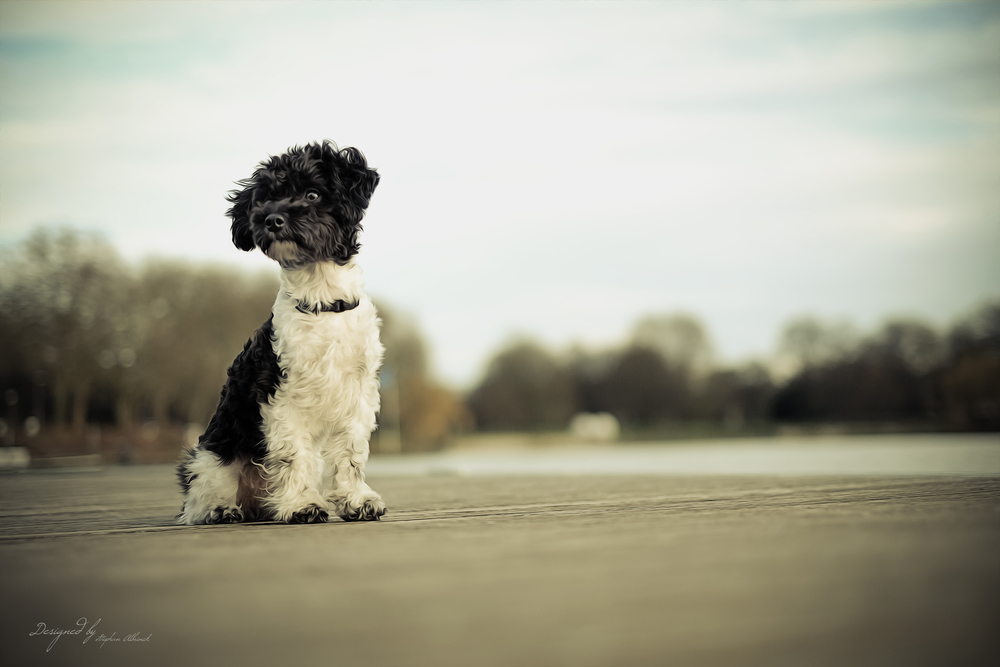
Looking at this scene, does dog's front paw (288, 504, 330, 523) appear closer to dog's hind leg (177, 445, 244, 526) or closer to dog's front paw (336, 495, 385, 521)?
dog's front paw (336, 495, 385, 521)

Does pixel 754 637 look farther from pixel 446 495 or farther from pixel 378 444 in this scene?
pixel 378 444

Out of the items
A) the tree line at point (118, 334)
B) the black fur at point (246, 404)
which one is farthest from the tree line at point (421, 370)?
the black fur at point (246, 404)

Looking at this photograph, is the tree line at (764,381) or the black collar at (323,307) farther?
the tree line at (764,381)

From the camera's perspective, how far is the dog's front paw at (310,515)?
173 inches

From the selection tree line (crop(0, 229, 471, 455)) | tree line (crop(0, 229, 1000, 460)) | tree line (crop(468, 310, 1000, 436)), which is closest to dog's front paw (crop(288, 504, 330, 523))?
tree line (crop(0, 229, 1000, 460))

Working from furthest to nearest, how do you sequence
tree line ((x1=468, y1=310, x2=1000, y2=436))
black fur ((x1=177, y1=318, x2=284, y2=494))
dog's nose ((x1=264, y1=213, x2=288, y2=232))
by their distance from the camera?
tree line ((x1=468, y1=310, x2=1000, y2=436))
black fur ((x1=177, y1=318, x2=284, y2=494))
dog's nose ((x1=264, y1=213, x2=288, y2=232))

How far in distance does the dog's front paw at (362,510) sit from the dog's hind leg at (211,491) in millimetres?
599

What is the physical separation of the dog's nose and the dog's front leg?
1033mm

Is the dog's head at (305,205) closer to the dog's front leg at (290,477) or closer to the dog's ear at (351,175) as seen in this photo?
the dog's ear at (351,175)

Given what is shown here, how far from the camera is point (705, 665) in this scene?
1743 millimetres

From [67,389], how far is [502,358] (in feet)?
167

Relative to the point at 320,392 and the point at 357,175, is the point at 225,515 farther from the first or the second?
the point at 357,175

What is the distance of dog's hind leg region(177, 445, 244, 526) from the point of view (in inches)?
178

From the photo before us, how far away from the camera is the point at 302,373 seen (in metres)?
4.37
